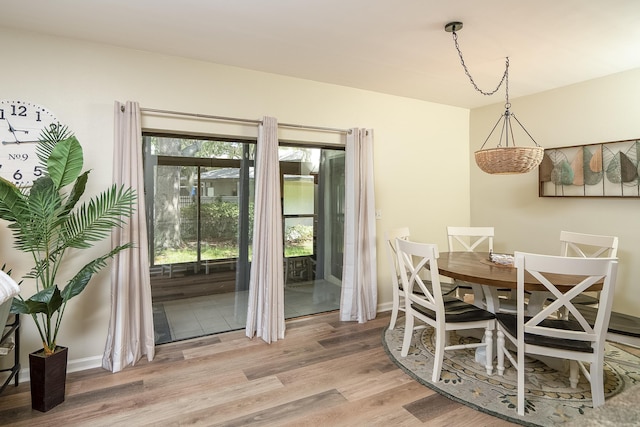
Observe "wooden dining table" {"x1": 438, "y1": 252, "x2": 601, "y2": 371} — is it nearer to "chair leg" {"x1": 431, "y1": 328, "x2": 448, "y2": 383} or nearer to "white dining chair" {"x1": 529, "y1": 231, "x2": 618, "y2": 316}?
"white dining chair" {"x1": 529, "y1": 231, "x2": 618, "y2": 316}

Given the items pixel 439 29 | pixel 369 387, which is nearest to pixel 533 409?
pixel 369 387

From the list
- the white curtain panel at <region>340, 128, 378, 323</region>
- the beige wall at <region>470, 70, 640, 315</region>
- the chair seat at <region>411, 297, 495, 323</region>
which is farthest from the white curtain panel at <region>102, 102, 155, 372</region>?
the beige wall at <region>470, 70, 640, 315</region>

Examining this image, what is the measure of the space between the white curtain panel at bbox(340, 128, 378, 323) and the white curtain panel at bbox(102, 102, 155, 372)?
196cm

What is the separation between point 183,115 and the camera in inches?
115

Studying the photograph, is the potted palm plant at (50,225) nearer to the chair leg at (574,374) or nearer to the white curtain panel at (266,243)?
the white curtain panel at (266,243)

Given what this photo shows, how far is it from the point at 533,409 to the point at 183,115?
11.1 feet

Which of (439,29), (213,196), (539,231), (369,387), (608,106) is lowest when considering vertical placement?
(369,387)

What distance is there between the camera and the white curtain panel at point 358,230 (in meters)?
3.63

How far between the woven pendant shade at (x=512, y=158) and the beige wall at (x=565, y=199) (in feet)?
4.71

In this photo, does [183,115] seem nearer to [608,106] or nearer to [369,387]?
[369,387]

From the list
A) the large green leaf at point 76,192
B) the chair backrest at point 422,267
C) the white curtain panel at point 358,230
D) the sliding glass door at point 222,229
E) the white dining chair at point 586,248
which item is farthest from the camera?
the white curtain panel at point 358,230

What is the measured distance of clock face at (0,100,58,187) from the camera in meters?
2.38

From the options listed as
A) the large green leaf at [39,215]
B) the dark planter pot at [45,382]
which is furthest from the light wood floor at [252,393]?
the large green leaf at [39,215]

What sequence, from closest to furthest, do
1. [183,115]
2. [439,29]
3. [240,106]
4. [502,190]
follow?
[439,29] < [183,115] < [240,106] < [502,190]
